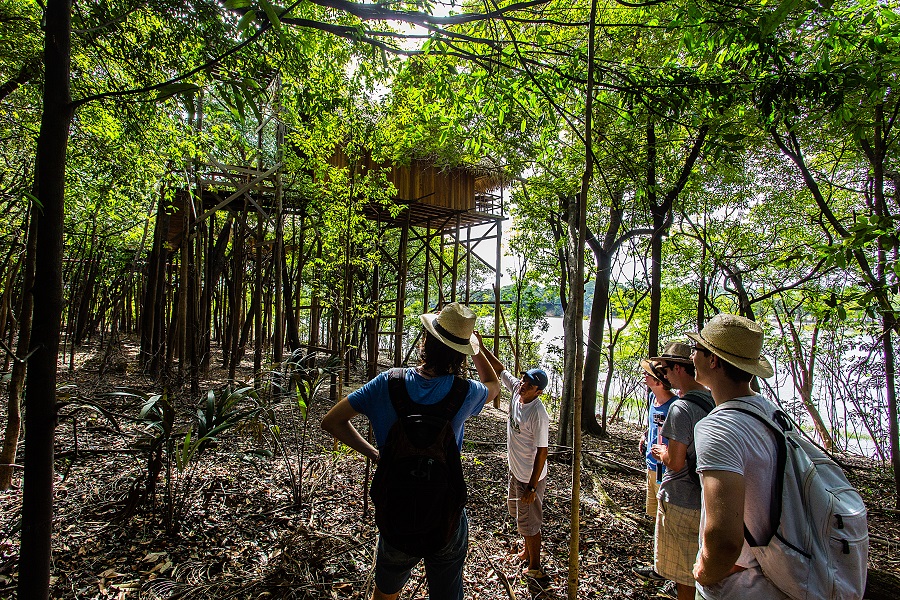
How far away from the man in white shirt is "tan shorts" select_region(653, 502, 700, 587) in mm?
940

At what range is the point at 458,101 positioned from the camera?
3375mm

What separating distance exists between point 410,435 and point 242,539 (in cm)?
235

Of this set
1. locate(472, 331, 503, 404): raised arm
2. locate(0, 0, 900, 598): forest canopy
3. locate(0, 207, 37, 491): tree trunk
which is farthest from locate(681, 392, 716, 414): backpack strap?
locate(0, 207, 37, 491): tree trunk

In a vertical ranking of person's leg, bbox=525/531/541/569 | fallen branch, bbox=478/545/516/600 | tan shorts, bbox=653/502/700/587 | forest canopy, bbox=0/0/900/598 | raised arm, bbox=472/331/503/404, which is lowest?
fallen branch, bbox=478/545/516/600

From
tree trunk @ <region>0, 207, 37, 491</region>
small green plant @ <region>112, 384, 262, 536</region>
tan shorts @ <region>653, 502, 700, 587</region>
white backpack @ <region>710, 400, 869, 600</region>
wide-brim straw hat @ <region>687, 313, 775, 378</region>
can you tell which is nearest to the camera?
white backpack @ <region>710, 400, 869, 600</region>

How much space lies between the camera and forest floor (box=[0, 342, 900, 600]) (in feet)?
9.37

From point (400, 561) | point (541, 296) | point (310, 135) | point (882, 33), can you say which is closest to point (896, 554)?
point (882, 33)

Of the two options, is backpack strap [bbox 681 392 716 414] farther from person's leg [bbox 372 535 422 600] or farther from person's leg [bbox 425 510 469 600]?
person's leg [bbox 372 535 422 600]

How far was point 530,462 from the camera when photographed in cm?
369

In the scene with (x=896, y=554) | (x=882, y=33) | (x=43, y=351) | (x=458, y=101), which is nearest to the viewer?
(x=43, y=351)

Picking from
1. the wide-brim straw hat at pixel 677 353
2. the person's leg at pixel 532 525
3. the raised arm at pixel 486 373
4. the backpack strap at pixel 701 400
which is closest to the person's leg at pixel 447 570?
the raised arm at pixel 486 373

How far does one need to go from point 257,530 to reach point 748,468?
11.5ft

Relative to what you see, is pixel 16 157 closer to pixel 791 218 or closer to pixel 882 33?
pixel 882 33

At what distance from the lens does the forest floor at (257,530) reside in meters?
2.86
